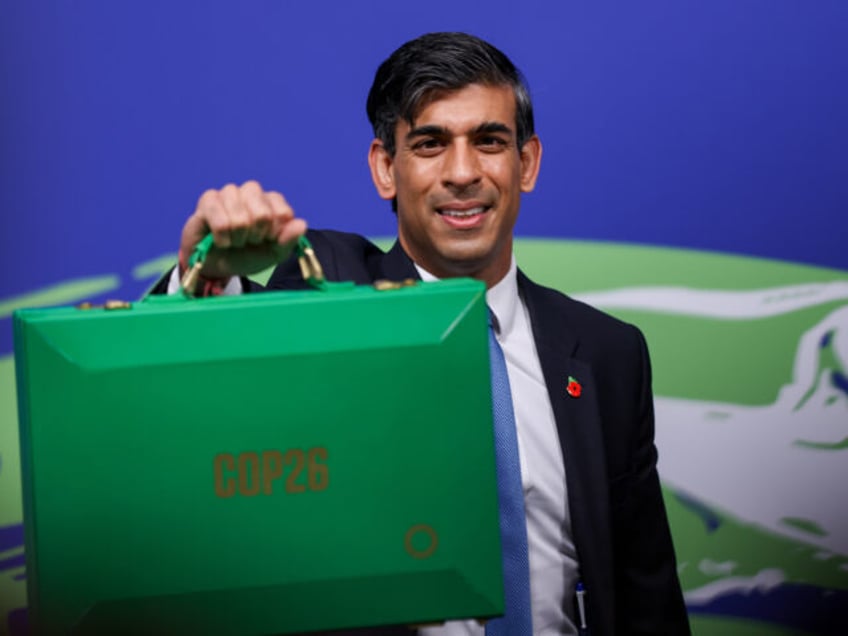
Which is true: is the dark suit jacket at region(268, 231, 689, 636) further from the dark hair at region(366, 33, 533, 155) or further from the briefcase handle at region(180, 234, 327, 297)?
the briefcase handle at region(180, 234, 327, 297)

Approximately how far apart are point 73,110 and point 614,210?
112cm

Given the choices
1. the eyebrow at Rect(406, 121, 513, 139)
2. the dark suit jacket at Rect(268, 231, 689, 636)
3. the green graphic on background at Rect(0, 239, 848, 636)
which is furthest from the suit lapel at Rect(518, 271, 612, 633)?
the green graphic on background at Rect(0, 239, 848, 636)

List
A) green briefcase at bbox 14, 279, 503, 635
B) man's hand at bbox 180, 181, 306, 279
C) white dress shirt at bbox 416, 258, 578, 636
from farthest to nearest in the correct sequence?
white dress shirt at bbox 416, 258, 578, 636, man's hand at bbox 180, 181, 306, 279, green briefcase at bbox 14, 279, 503, 635

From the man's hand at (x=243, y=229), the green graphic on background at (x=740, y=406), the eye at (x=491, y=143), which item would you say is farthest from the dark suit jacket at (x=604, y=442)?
the green graphic on background at (x=740, y=406)

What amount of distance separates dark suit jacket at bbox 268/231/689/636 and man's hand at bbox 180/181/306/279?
37 centimetres

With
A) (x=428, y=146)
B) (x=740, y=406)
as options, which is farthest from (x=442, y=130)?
(x=740, y=406)

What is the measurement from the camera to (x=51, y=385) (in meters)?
1.40

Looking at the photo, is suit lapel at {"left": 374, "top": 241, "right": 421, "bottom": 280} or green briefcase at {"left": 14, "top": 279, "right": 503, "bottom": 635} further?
suit lapel at {"left": 374, "top": 241, "right": 421, "bottom": 280}

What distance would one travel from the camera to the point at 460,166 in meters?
2.09

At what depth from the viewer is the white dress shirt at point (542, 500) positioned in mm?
2053

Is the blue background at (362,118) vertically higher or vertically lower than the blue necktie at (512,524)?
higher

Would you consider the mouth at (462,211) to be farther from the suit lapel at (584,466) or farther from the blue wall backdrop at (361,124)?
the blue wall backdrop at (361,124)

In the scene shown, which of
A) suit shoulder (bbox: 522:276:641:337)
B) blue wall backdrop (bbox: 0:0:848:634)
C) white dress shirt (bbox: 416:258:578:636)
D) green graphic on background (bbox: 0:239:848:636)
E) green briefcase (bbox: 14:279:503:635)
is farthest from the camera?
green graphic on background (bbox: 0:239:848:636)

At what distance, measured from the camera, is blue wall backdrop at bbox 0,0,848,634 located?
2594 mm
